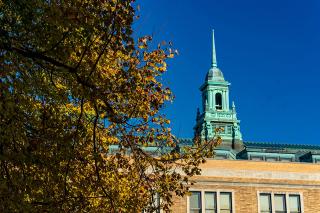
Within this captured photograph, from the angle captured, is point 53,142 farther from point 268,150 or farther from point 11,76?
point 268,150

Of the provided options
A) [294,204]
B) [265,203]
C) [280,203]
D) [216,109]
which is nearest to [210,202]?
[265,203]

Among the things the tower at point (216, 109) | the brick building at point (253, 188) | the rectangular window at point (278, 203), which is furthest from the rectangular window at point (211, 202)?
the tower at point (216, 109)

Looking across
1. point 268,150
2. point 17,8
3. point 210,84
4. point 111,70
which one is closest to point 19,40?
point 17,8

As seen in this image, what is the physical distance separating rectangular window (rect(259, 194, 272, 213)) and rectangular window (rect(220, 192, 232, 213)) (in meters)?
2.01

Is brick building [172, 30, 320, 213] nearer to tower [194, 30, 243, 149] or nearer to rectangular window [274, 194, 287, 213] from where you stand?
rectangular window [274, 194, 287, 213]

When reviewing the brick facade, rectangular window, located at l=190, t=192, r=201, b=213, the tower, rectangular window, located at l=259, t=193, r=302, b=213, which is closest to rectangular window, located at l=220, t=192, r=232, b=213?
the brick facade

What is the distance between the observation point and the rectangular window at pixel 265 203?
3847 cm

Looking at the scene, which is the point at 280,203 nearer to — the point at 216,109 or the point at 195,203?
the point at 195,203

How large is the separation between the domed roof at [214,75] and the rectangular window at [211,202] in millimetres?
45338

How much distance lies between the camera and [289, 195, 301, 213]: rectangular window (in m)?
38.8

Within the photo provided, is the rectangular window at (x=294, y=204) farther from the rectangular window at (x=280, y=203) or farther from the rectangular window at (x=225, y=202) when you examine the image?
the rectangular window at (x=225, y=202)

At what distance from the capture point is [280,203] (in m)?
38.8

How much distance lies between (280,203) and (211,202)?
14.5 ft

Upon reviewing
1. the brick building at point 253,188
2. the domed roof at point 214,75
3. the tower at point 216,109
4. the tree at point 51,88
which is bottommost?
the tree at point 51,88
